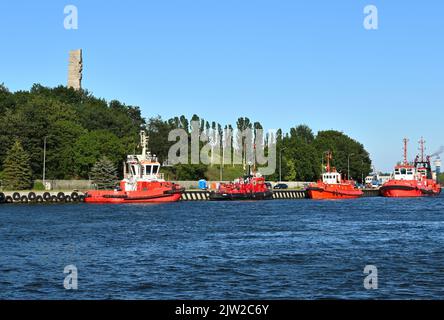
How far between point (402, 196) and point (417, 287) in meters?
124

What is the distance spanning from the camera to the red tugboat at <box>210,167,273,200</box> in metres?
124

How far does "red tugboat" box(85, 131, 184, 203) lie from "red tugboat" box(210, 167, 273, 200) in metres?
16.1

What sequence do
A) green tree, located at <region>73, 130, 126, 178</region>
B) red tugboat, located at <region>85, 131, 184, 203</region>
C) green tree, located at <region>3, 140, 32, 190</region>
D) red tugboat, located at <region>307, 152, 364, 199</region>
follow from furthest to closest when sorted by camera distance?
red tugboat, located at <region>307, 152, 364, 199</region> < green tree, located at <region>73, 130, 126, 178</region> < green tree, located at <region>3, 140, 32, 190</region> < red tugboat, located at <region>85, 131, 184, 203</region>

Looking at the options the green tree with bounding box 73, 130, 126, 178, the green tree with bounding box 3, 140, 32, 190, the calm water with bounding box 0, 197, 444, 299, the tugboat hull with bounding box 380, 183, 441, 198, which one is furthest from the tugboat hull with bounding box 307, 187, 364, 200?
the calm water with bounding box 0, 197, 444, 299

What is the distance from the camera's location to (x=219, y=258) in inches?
1495

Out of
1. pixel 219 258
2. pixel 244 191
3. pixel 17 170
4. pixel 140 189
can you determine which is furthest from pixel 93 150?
pixel 219 258

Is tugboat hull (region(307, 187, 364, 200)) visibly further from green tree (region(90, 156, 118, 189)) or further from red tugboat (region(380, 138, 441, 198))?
green tree (region(90, 156, 118, 189))

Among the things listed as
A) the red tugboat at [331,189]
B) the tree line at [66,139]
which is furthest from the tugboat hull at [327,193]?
the tree line at [66,139]

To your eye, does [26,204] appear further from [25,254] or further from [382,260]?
[382,260]

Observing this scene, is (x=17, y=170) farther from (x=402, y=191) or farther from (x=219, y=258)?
(x=402, y=191)

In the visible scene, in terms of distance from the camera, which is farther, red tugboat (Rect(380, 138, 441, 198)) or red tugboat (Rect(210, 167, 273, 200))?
red tugboat (Rect(380, 138, 441, 198))

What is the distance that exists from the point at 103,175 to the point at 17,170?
19.4m

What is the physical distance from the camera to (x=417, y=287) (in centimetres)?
2850
